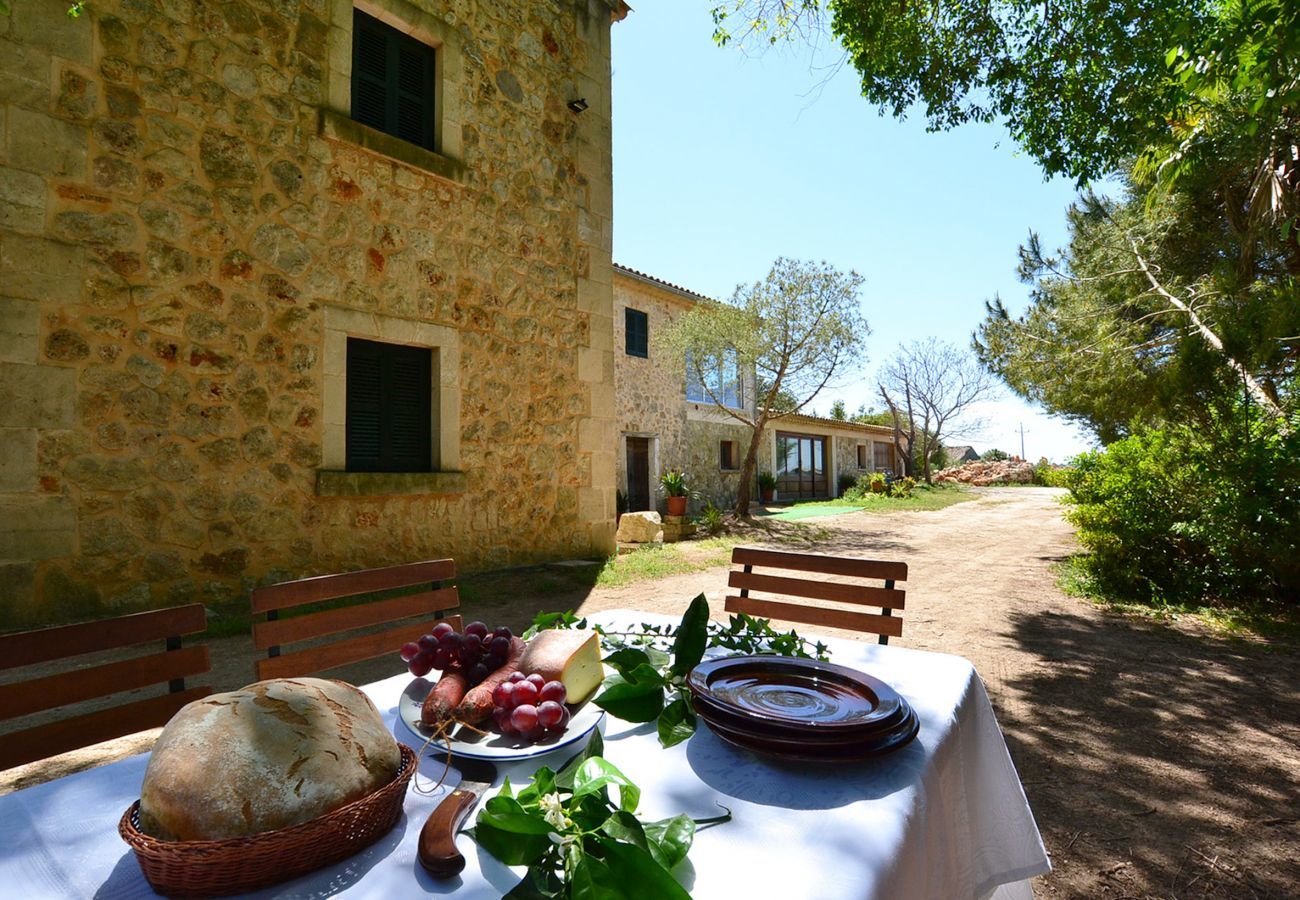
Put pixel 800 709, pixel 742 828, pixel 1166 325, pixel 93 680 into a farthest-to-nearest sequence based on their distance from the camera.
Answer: pixel 1166 325, pixel 93 680, pixel 800 709, pixel 742 828

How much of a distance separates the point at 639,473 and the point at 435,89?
8.99m

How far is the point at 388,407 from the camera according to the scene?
5.41 m

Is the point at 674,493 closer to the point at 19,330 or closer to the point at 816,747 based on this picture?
the point at 19,330

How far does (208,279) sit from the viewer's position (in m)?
4.34

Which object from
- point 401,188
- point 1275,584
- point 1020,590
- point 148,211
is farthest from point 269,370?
point 1275,584

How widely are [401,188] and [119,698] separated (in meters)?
4.25

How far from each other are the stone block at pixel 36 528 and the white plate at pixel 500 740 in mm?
4134

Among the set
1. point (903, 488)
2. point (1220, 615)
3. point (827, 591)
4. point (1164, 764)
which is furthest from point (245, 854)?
point (903, 488)

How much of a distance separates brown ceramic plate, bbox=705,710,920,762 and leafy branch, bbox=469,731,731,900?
30 cm

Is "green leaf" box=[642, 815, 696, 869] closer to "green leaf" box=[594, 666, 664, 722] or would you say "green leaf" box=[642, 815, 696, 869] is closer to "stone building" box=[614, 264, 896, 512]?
"green leaf" box=[594, 666, 664, 722]

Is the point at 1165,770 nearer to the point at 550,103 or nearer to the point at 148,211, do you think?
the point at 148,211

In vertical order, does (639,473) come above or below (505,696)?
above

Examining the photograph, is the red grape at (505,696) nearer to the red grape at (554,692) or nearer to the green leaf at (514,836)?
the red grape at (554,692)

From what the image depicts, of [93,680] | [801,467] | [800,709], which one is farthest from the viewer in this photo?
[801,467]
